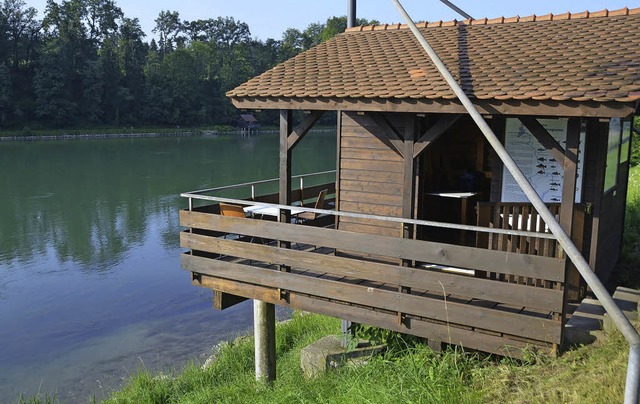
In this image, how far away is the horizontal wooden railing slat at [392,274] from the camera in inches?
213

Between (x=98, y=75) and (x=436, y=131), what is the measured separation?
2682 inches

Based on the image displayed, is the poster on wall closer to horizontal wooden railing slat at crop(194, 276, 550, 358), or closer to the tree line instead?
horizontal wooden railing slat at crop(194, 276, 550, 358)

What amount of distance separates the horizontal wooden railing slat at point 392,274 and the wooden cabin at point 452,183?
Answer: 0.05 feet

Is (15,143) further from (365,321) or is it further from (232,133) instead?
(365,321)

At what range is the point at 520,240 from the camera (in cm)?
631

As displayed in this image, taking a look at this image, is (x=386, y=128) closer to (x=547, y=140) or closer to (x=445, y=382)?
(x=547, y=140)

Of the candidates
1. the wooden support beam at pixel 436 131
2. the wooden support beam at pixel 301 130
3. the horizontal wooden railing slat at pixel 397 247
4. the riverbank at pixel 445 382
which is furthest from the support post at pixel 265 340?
the wooden support beam at pixel 436 131

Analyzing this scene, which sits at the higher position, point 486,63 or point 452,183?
point 486,63

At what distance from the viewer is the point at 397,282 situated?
20.0 ft

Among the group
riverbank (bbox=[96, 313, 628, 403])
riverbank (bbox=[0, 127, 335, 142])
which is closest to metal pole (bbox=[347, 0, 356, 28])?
riverbank (bbox=[96, 313, 628, 403])

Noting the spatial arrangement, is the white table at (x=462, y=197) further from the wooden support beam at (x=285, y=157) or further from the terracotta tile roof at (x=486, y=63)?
the wooden support beam at (x=285, y=157)

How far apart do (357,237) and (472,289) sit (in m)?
1.29

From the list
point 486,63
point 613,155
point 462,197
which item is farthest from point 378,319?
point 613,155

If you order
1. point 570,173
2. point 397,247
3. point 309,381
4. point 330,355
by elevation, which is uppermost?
point 570,173
